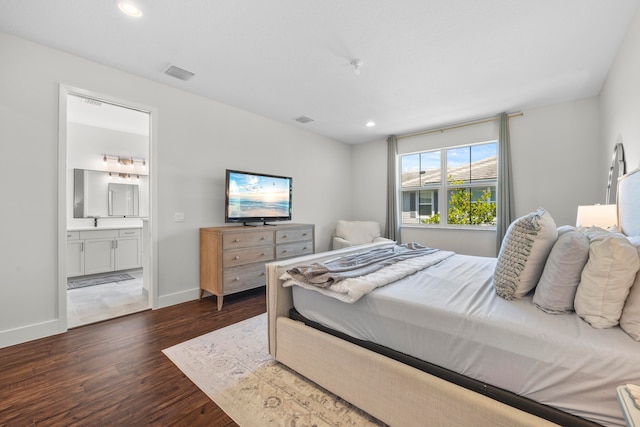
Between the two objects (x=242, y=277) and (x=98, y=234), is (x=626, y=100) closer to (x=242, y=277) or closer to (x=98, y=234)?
(x=242, y=277)

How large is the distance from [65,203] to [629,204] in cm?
473

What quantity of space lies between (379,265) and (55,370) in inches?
97.9

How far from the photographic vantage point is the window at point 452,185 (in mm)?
4402

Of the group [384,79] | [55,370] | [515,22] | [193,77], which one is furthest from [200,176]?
[515,22]

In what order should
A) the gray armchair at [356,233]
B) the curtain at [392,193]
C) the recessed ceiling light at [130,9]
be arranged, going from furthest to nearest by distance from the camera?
the curtain at [392,193] → the gray armchair at [356,233] → the recessed ceiling light at [130,9]

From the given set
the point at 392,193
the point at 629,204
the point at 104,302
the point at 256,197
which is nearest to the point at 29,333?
the point at 104,302

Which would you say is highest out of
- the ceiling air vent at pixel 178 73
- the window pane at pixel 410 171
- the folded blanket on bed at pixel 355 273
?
the ceiling air vent at pixel 178 73

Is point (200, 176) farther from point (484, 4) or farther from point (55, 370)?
point (484, 4)

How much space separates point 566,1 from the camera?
6.24 feet

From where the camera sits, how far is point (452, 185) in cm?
473

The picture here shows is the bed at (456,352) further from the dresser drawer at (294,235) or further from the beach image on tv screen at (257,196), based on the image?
the beach image on tv screen at (257,196)

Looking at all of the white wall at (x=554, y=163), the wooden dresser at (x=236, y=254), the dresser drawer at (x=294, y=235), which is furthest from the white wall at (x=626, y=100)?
the wooden dresser at (x=236, y=254)

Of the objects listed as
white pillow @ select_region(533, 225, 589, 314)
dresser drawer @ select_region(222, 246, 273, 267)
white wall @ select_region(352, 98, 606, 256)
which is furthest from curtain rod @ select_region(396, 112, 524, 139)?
white pillow @ select_region(533, 225, 589, 314)

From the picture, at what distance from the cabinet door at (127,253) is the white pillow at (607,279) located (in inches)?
232
